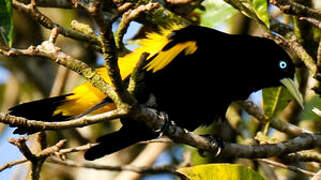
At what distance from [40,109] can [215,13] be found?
4.44 feet

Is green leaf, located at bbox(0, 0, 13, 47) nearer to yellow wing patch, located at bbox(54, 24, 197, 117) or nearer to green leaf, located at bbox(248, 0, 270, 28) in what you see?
green leaf, located at bbox(248, 0, 270, 28)

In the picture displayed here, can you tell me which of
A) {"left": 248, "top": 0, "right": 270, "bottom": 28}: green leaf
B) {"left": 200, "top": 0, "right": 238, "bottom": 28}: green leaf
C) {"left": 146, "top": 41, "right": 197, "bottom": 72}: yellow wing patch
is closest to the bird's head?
{"left": 200, "top": 0, "right": 238, "bottom": 28}: green leaf

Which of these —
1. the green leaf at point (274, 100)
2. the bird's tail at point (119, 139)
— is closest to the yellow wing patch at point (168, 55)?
the bird's tail at point (119, 139)

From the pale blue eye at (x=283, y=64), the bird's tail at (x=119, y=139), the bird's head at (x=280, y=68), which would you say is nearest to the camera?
the bird's tail at (x=119, y=139)

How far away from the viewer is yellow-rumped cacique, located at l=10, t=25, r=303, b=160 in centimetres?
406

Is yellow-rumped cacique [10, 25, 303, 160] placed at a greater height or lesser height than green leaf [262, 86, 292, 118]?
greater

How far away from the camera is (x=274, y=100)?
169 inches

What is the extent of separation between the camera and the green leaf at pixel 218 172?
2633mm

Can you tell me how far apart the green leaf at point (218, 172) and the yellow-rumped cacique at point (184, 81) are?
52.4 inches

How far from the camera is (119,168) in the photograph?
175 inches

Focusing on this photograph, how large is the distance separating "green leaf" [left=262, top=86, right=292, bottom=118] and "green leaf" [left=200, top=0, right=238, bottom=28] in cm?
65

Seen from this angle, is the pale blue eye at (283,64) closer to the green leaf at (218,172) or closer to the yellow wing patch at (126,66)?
the yellow wing patch at (126,66)

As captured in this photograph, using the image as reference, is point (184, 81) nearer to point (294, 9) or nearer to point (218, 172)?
point (294, 9)

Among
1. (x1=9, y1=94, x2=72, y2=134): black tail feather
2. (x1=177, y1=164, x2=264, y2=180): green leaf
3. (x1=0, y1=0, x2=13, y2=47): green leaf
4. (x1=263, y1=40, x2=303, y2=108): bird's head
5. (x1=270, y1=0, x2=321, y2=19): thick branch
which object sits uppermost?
(x1=0, y1=0, x2=13, y2=47): green leaf
